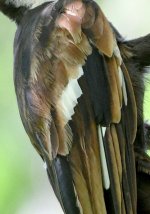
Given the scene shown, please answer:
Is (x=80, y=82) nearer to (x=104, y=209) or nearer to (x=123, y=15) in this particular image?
(x=104, y=209)

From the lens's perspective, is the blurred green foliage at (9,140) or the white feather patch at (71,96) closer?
the white feather patch at (71,96)

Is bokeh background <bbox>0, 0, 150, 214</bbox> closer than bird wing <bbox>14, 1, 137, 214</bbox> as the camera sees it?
No

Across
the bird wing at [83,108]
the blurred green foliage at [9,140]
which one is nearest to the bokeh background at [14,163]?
the blurred green foliage at [9,140]

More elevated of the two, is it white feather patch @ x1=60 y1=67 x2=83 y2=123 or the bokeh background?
white feather patch @ x1=60 y1=67 x2=83 y2=123

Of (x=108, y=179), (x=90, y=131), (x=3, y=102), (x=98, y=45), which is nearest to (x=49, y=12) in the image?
(x=98, y=45)

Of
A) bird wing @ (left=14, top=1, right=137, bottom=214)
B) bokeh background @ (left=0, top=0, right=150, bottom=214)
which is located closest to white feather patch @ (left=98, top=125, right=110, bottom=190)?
bird wing @ (left=14, top=1, right=137, bottom=214)

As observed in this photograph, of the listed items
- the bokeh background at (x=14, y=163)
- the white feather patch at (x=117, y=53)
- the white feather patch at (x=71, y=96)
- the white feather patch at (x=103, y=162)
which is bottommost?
Answer: the bokeh background at (x=14, y=163)

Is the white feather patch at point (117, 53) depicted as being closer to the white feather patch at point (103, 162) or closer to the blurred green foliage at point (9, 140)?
the white feather patch at point (103, 162)

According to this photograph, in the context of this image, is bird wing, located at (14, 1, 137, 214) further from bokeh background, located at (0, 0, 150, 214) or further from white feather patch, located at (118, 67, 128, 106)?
bokeh background, located at (0, 0, 150, 214)

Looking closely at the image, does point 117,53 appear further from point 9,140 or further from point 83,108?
point 9,140
